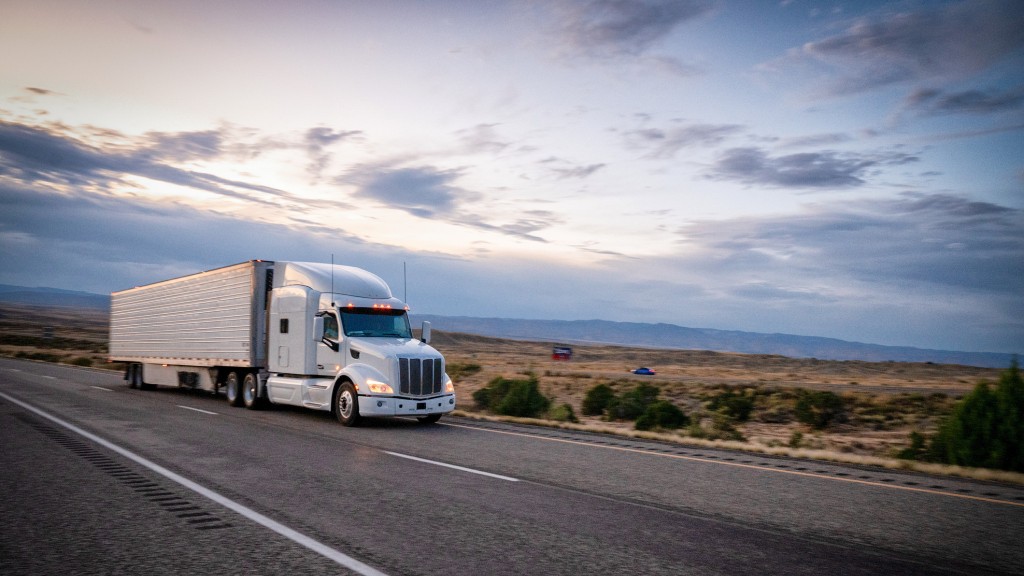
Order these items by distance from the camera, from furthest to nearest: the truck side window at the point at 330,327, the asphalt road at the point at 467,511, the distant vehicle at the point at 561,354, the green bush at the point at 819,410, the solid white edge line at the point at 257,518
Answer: the distant vehicle at the point at 561,354
the green bush at the point at 819,410
the truck side window at the point at 330,327
the asphalt road at the point at 467,511
the solid white edge line at the point at 257,518

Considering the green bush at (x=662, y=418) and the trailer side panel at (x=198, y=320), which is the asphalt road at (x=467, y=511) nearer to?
the trailer side panel at (x=198, y=320)

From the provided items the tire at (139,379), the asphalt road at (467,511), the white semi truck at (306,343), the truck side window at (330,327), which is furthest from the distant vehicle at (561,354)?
the asphalt road at (467,511)

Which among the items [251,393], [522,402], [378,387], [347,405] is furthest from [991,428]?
[251,393]

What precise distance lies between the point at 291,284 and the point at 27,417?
21.3 ft

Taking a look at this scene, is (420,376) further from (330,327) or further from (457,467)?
(457,467)

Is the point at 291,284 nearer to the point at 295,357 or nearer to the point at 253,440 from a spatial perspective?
the point at 295,357

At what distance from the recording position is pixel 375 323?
54.5 feet

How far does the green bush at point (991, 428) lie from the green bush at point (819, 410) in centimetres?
1204

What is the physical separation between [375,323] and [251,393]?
5.12m

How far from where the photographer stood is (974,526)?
6797 millimetres

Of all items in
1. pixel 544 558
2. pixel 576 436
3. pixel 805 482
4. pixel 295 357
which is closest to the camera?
pixel 544 558

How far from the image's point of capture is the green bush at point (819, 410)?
85.0ft

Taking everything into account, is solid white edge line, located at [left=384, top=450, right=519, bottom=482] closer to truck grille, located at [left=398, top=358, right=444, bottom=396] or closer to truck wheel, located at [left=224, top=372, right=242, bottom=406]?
truck grille, located at [left=398, top=358, right=444, bottom=396]

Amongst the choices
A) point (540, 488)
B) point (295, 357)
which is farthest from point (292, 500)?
point (295, 357)
